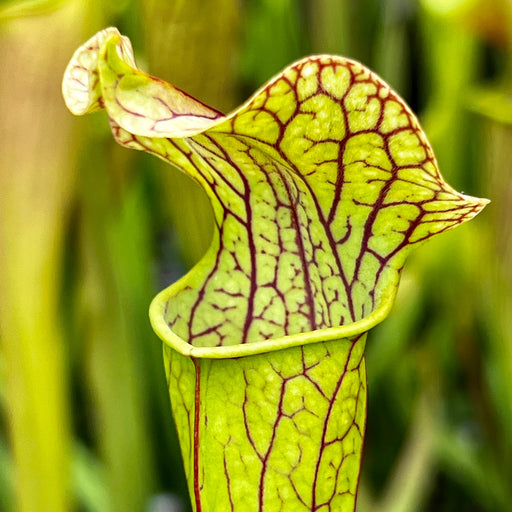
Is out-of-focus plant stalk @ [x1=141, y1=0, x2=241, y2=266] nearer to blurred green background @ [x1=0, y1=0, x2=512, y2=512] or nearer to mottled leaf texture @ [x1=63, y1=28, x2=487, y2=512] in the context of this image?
blurred green background @ [x1=0, y1=0, x2=512, y2=512]

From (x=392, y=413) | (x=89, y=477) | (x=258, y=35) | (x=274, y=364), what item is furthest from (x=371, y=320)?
(x=392, y=413)

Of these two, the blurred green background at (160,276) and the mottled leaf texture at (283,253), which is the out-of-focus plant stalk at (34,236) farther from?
the mottled leaf texture at (283,253)

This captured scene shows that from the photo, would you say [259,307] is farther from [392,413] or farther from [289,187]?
[392,413]

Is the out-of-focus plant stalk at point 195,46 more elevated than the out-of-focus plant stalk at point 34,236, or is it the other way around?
the out-of-focus plant stalk at point 195,46

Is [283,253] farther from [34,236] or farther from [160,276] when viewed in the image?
[160,276]

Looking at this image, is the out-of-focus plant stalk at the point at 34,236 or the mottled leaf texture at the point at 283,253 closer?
the mottled leaf texture at the point at 283,253

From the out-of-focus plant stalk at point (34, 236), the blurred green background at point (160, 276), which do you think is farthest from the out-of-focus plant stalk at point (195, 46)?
the out-of-focus plant stalk at point (34, 236)
